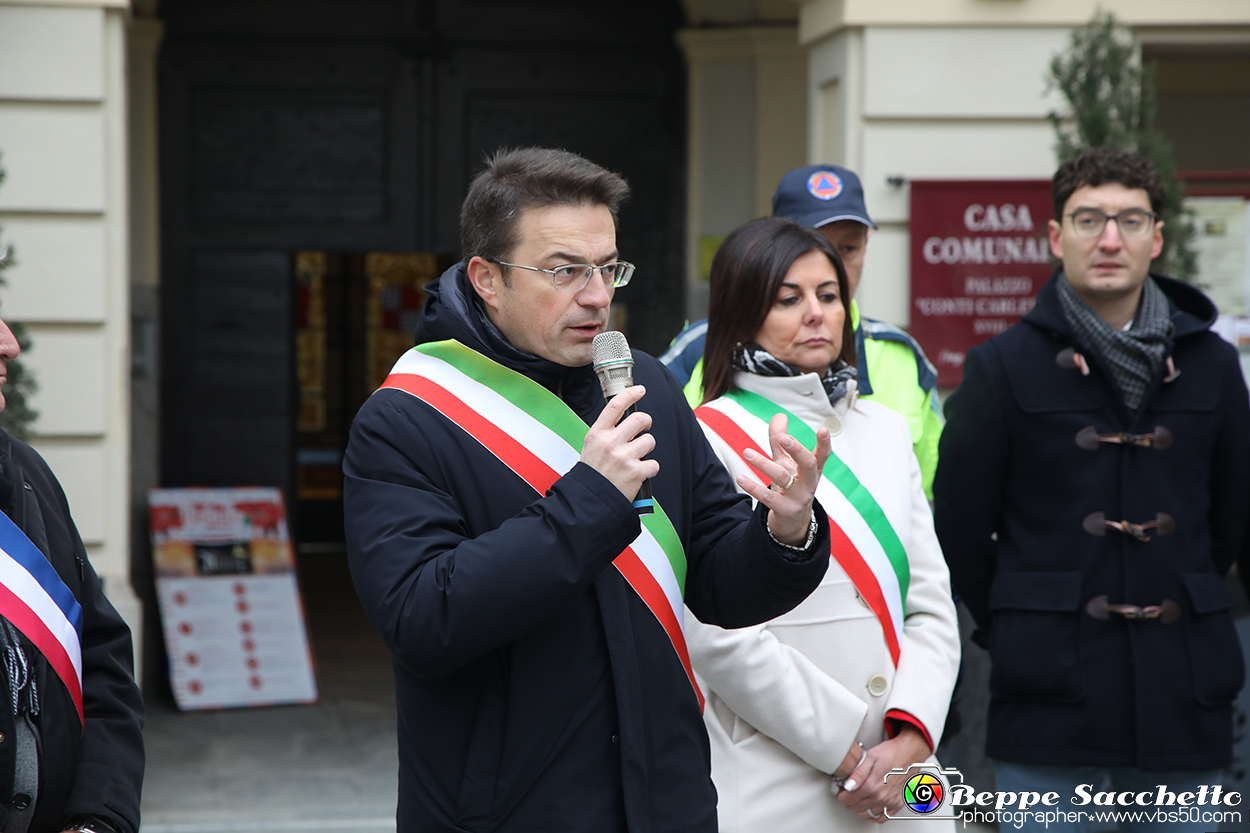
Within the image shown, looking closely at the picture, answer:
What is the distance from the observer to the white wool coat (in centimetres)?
267

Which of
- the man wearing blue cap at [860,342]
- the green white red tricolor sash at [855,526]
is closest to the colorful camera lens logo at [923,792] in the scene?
the green white red tricolor sash at [855,526]

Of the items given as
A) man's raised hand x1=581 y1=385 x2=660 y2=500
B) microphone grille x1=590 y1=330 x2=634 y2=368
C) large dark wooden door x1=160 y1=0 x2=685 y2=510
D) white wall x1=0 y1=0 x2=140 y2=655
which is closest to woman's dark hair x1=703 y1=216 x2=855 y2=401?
microphone grille x1=590 y1=330 x2=634 y2=368

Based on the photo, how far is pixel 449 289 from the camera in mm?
2264

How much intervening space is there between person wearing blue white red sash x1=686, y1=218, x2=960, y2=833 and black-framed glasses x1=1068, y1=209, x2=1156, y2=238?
700mm

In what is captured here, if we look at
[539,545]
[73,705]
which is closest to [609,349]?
[539,545]

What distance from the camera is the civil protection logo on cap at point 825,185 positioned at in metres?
3.75

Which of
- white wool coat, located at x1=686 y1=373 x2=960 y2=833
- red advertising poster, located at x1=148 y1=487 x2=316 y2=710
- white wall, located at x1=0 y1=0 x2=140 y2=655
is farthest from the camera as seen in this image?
red advertising poster, located at x1=148 y1=487 x2=316 y2=710

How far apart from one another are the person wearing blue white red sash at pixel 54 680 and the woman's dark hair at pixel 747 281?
4.35ft

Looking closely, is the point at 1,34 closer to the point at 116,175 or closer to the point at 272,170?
the point at 116,175

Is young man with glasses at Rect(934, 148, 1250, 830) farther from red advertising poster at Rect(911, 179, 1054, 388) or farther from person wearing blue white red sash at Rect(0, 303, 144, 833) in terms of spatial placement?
red advertising poster at Rect(911, 179, 1054, 388)

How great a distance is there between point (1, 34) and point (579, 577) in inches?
180

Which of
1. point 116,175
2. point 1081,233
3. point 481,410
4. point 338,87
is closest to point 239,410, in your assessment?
point 338,87

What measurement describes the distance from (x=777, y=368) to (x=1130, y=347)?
949mm

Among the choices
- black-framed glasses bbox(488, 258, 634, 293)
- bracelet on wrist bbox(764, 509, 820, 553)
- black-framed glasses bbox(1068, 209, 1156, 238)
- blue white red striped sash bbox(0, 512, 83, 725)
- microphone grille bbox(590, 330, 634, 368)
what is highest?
black-framed glasses bbox(1068, 209, 1156, 238)
